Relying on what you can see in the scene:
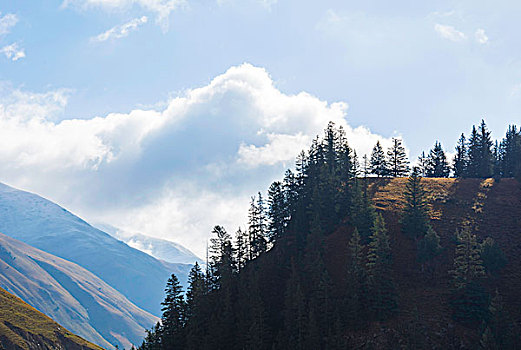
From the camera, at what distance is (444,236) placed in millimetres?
92188

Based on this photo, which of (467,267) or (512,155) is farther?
(512,155)

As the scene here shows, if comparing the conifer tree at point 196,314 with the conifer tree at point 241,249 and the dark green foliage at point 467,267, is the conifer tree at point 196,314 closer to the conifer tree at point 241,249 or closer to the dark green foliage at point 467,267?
the conifer tree at point 241,249

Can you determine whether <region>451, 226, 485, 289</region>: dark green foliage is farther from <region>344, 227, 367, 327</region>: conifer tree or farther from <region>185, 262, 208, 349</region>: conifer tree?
<region>185, 262, 208, 349</region>: conifer tree

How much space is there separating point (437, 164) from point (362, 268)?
266 feet

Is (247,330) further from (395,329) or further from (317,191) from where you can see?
(317,191)

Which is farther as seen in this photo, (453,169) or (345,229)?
(453,169)

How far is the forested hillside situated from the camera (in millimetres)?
71188

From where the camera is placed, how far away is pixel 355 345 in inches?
2761

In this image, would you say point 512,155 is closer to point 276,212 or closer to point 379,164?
point 379,164

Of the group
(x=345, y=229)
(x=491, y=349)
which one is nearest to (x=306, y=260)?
(x=345, y=229)

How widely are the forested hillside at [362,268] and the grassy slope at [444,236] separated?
229 mm

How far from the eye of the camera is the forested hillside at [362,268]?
71188 millimetres

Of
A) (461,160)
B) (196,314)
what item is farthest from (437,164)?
(196,314)

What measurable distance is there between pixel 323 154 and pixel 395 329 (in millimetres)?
58411
